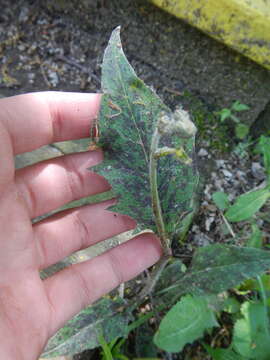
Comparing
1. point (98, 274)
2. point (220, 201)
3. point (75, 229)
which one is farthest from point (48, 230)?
point (220, 201)

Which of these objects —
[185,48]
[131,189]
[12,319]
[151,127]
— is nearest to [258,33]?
[185,48]

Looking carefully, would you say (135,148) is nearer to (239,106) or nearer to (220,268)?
(220,268)

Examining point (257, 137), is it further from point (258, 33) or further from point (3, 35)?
point (3, 35)

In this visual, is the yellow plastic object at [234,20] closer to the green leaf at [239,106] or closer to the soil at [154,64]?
the soil at [154,64]

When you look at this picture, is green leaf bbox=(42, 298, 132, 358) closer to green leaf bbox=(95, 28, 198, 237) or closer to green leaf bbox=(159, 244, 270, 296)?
green leaf bbox=(159, 244, 270, 296)

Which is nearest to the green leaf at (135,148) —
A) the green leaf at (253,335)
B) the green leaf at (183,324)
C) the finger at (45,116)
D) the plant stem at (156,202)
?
the plant stem at (156,202)
